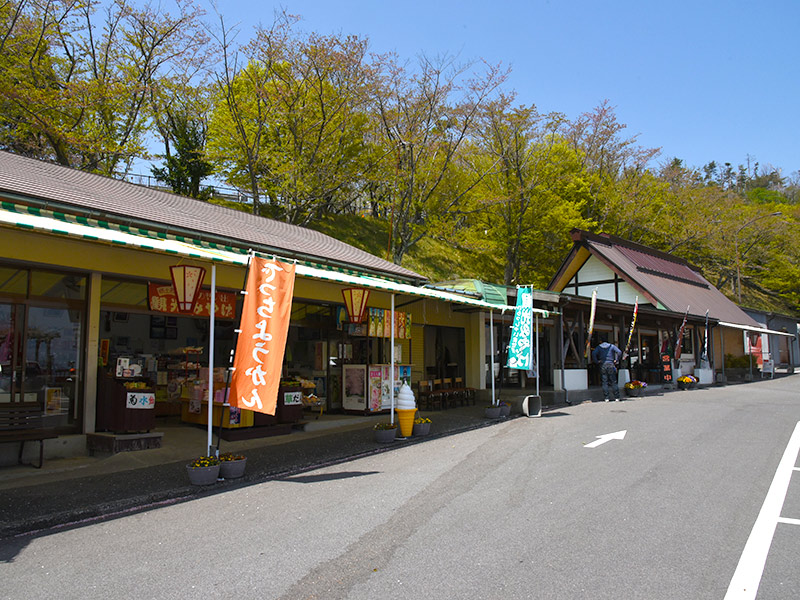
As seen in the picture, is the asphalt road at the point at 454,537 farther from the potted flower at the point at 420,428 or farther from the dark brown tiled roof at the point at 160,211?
the dark brown tiled roof at the point at 160,211

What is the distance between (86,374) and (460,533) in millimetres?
6537

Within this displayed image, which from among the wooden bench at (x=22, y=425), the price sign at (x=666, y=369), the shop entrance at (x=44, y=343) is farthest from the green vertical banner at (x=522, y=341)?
the price sign at (x=666, y=369)

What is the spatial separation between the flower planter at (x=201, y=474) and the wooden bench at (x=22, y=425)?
8.31 feet

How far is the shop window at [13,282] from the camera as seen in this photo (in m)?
7.87

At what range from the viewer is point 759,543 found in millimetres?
4762

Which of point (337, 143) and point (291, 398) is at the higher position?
point (337, 143)

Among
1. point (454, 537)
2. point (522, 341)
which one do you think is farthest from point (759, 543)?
point (522, 341)

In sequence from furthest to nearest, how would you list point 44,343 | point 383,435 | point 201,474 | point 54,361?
1. point 383,435
2. point 54,361
3. point 44,343
4. point 201,474

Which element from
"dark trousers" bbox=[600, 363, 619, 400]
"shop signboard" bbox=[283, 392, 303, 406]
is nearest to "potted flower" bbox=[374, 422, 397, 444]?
"shop signboard" bbox=[283, 392, 303, 406]

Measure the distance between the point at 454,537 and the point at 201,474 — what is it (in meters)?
3.41

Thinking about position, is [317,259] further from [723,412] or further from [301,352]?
[723,412]

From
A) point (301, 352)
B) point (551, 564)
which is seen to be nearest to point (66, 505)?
point (551, 564)

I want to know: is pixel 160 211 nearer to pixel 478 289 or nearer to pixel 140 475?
pixel 140 475

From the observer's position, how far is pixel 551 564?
4254mm
